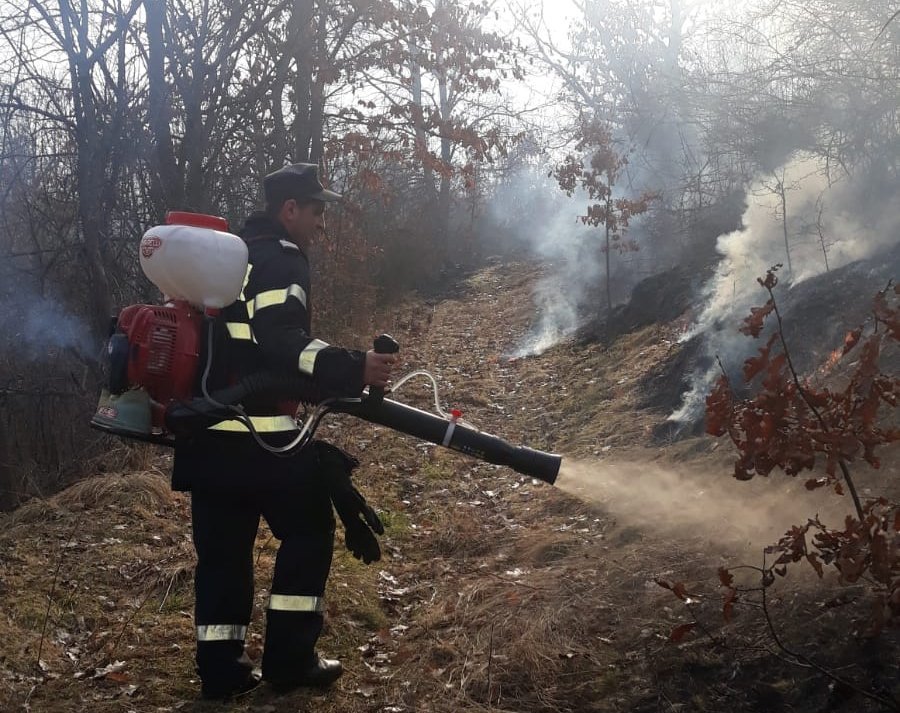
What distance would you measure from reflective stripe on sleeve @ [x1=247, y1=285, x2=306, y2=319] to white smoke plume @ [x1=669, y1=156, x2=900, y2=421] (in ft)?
16.6

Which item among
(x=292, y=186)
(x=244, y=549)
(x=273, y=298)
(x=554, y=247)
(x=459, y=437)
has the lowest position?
(x=244, y=549)

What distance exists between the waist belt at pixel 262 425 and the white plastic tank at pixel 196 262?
0.53m

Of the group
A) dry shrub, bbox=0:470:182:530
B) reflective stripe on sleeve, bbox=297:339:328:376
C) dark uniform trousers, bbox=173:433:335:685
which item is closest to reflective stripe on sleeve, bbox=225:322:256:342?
reflective stripe on sleeve, bbox=297:339:328:376

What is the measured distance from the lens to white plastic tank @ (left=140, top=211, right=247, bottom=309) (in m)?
3.56

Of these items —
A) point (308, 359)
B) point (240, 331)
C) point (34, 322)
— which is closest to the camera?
point (308, 359)

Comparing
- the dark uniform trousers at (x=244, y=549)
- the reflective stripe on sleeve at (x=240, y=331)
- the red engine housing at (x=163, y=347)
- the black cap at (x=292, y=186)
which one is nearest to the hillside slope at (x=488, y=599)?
the dark uniform trousers at (x=244, y=549)

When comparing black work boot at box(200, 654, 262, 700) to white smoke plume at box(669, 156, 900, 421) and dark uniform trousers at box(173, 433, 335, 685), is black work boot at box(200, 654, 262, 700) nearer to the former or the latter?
dark uniform trousers at box(173, 433, 335, 685)

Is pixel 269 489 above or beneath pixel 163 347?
beneath

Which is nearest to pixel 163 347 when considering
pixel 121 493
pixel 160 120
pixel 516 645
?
pixel 516 645

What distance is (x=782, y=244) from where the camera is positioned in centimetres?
1203

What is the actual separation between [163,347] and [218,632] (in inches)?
51.1

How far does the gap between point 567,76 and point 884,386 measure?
2066 centimetres

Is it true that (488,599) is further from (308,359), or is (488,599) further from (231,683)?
(308,359)

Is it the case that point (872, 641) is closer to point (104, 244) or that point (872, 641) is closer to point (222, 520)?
point (222, 520)
